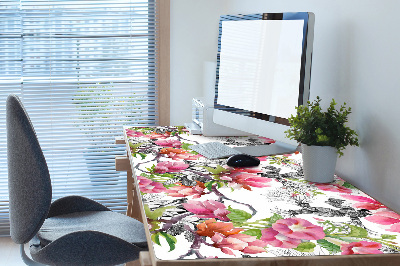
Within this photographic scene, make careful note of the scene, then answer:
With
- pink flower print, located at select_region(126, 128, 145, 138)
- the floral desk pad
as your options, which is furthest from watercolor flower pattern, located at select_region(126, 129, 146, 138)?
the floral desk pad

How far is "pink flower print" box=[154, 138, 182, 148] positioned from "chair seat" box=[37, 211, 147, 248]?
0.34 meters

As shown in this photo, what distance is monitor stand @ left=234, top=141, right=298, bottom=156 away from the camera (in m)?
2.11

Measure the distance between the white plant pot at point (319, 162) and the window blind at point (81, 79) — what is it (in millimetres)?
1841

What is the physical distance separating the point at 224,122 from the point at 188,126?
35cm

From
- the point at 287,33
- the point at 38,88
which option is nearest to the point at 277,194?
the point at 287,33

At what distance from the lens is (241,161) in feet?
6.25

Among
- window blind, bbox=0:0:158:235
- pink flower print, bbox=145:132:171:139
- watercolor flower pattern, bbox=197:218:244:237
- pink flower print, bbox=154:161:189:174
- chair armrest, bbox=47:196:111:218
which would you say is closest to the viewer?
watercolor flower pattern, bbox=197:218:244:237

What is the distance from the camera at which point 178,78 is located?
135 inches

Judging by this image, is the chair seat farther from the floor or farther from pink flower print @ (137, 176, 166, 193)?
the floor

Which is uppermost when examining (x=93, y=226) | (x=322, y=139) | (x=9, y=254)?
(x=322, y=139)

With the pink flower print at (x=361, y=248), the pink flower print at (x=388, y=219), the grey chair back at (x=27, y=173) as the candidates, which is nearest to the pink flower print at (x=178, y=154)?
the grey chair back at (x=27, y=173)

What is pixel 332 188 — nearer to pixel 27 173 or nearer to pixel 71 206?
pixel 27 173

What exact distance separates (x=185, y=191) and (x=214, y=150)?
56 cm

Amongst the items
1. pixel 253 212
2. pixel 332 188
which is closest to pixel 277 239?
pixel 253 212
